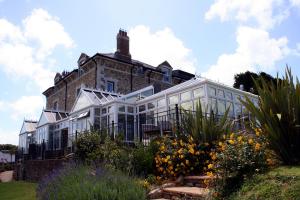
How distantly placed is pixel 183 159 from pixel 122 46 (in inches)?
778

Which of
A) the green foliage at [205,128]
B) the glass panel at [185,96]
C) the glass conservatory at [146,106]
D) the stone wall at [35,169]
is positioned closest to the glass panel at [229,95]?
the glass conservatory at [146,106]

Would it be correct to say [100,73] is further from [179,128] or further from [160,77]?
[179,128]

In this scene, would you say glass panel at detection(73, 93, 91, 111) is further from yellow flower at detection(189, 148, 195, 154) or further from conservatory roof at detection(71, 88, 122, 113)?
yellow flower at detection(189, 148, 195, 154)

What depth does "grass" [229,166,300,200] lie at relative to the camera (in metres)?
3.89

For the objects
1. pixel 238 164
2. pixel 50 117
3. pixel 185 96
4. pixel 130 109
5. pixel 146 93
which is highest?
pixel 146 93

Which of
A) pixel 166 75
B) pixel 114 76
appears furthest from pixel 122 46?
pixel 166 75

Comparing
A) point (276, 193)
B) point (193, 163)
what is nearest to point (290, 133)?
point (276, 193)

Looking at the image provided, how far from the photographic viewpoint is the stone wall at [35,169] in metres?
12.7

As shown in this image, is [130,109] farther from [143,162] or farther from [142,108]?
[143,162]

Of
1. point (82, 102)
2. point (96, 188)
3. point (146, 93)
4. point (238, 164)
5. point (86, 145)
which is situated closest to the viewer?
point (96, 188)

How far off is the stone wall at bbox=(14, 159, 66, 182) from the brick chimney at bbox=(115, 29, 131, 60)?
11843 mm

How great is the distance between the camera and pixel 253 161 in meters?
4.78

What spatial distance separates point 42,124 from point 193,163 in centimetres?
2088

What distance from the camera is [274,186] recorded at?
4117 millimetres
